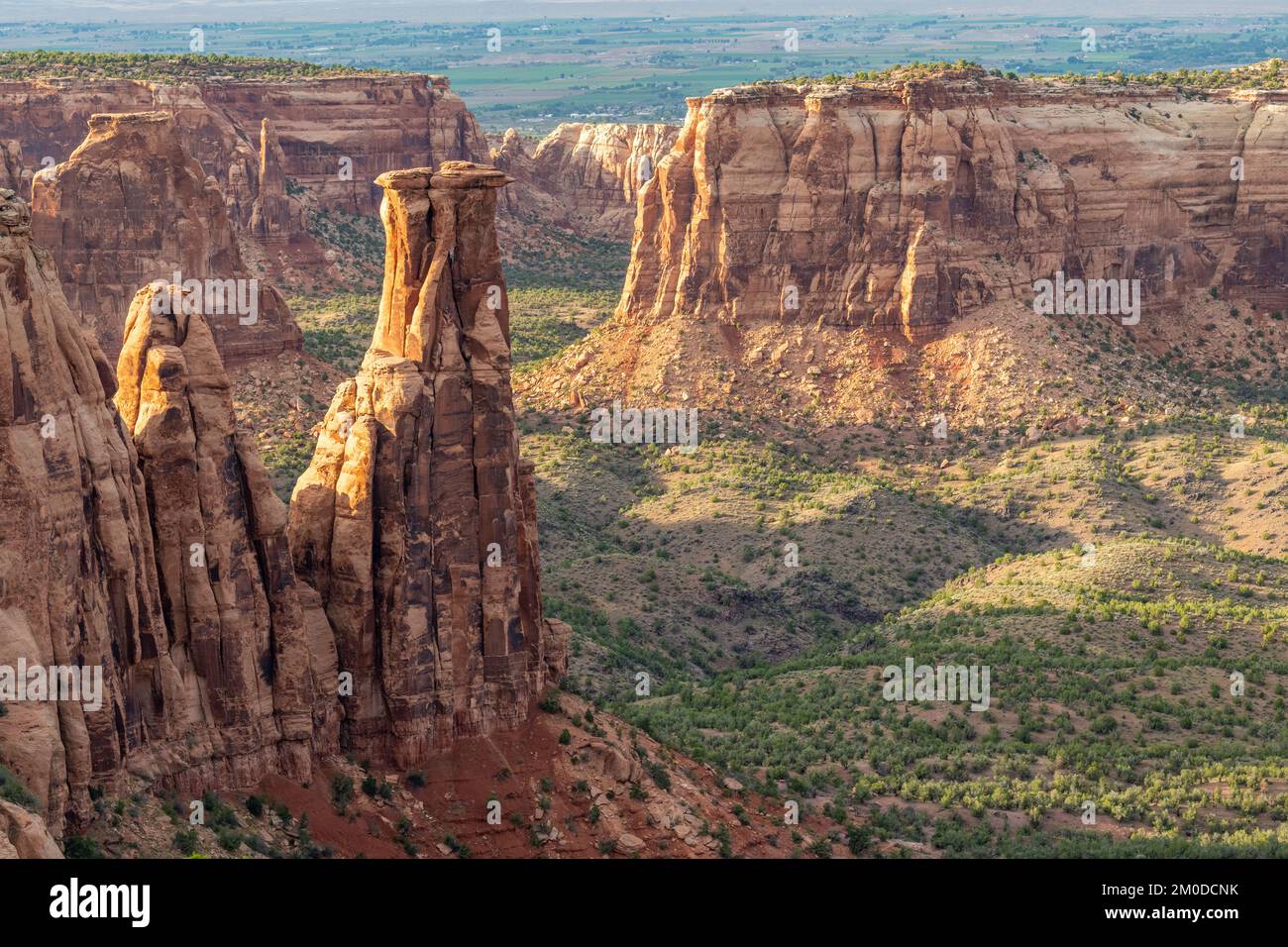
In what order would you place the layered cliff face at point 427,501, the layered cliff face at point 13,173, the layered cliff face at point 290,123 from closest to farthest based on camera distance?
1. the layered cliff face at point 427,501
2. the layered cliff face at point 13,173
3. the layered cliff face at point 290,123

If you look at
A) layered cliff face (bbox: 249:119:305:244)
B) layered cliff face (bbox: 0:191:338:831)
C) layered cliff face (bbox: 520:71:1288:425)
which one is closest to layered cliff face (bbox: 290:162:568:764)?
layered cliff face (bbox: 0:191:338:831)

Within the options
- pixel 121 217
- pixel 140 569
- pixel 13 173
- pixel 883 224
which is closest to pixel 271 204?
pixel 13 173

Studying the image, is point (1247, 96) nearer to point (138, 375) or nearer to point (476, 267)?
point (476, 267)

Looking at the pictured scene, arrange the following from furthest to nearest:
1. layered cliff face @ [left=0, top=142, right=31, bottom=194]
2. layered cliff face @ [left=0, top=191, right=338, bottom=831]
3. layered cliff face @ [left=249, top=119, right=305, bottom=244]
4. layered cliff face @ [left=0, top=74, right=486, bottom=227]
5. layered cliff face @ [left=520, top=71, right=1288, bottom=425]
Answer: layered cliff face @ [left=0, top=74, right=486, bottom=227] < layered cliff face @ [left=249, top=119, right=305, bottom=244] < layered cliff face @ [left=0, top=142, right=31, bottom=194] < layered cliff face @ [left=520, top=71, right=1288, bottom=425] < layered cliff face @ [left=0, top=191, right=338, bottom=831]

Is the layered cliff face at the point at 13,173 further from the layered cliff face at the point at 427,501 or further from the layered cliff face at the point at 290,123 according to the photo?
the layered cliff face at the point at 427,501

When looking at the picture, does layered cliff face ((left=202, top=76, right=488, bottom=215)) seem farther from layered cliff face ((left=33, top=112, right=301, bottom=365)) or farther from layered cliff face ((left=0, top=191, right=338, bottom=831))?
layered cliff face ((left=0, top=191, right=338, bottom=831))

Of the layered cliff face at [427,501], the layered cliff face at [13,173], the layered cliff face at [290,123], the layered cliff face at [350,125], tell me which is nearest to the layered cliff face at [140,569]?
the layered cliff face at [427,501]
